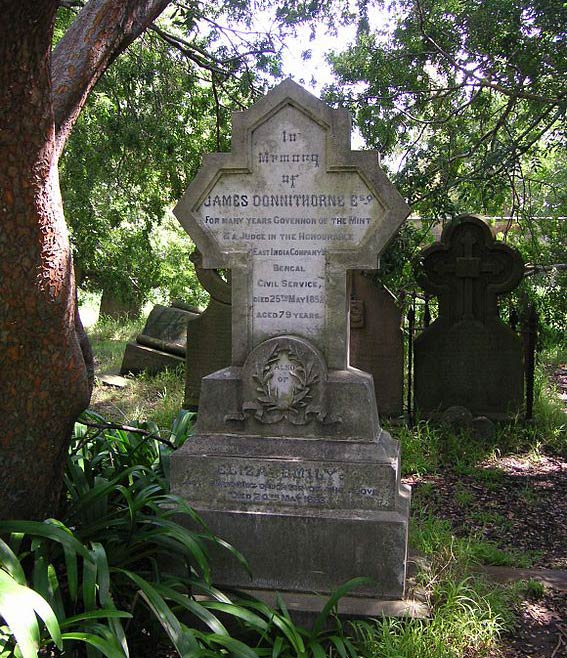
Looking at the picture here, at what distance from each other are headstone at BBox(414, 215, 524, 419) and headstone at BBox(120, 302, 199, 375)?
3805 mm

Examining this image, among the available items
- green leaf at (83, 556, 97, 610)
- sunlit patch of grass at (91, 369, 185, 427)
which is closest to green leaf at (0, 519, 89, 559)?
green leaf at (83, 556, 97, 610)

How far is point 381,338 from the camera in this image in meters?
7.16

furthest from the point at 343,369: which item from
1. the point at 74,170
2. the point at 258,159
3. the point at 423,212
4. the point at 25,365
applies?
the point at 74,170

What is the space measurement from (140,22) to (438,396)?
4.57 metres

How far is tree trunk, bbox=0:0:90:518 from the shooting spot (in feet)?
9.05

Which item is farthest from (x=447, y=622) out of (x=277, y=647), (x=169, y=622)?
(x=169, y=622)

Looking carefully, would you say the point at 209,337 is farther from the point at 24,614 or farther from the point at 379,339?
the point at 24,614

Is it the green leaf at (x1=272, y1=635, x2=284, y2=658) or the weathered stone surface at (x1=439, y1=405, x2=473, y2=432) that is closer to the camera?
the green leaf at (x1=272, y1=635, x2=284, y2=658)

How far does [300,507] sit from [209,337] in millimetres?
4118

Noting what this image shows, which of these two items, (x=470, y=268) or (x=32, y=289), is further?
(x=470, y=268)

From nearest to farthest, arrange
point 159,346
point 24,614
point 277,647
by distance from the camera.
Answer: point 24,614, point 277,647, point 159,346

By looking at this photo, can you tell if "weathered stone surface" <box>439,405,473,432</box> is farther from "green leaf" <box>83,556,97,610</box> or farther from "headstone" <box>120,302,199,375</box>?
"green leaf" <box>83,556,97,610</box>

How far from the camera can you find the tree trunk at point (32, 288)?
9.05 feet

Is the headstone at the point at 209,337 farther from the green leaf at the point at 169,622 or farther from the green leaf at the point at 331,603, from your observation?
the green leaf at the point at 169,622
